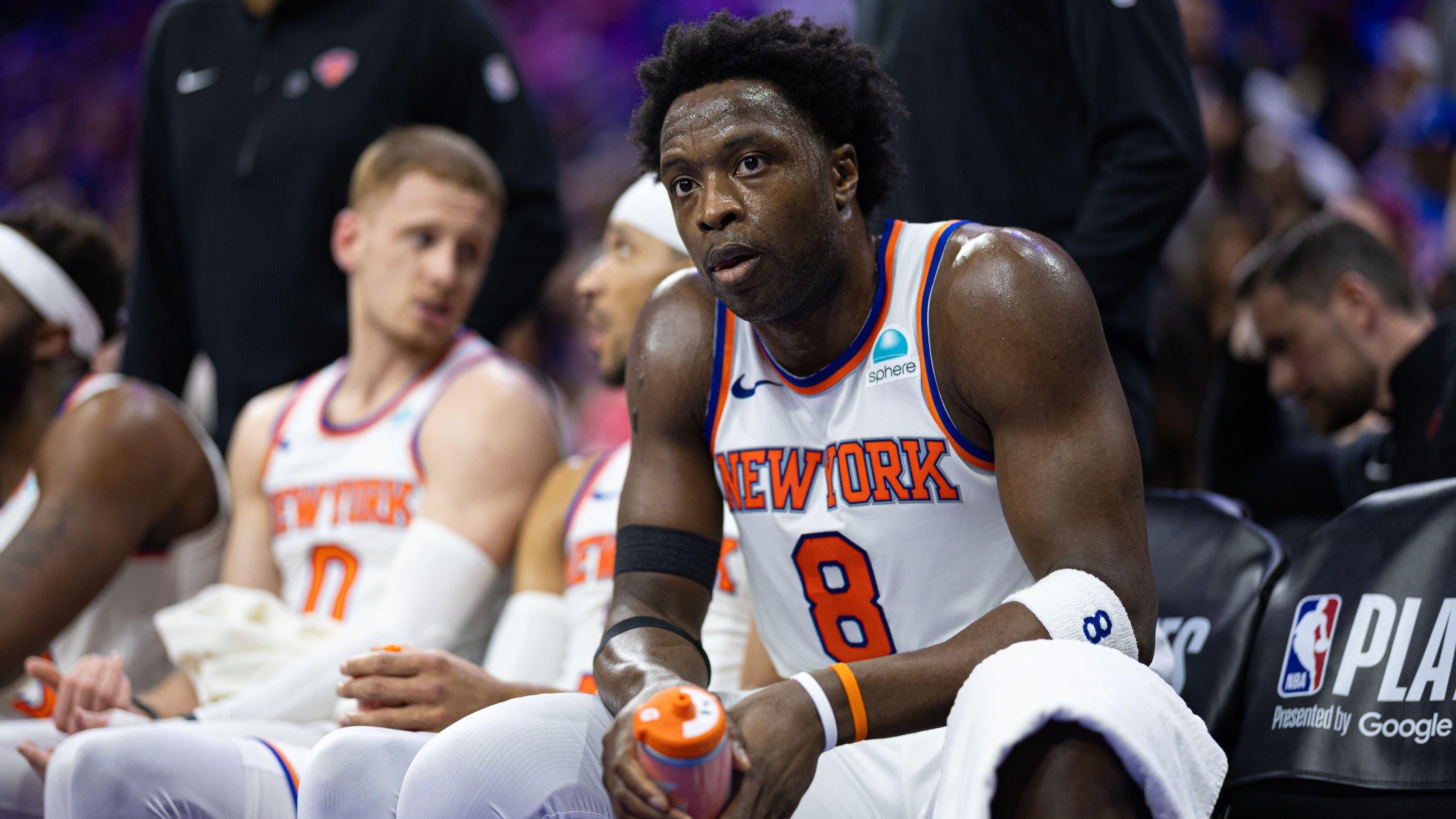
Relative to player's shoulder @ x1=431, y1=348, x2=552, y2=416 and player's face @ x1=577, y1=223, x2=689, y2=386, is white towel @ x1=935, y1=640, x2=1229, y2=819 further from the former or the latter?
player's shoulder @ x1=431, y1=348, x2=552, y2=416

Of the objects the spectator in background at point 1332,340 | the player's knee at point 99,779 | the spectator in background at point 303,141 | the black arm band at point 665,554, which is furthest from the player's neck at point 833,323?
the spectator in background at point 1332,340

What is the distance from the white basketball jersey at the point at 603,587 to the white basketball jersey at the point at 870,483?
0.55 metres

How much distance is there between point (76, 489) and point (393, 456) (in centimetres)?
75

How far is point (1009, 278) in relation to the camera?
2.06m

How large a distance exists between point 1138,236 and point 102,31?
33.7 ft

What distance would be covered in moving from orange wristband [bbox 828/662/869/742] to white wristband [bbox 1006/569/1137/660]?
0.27m

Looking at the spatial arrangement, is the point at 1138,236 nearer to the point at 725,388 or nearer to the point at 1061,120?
the point at 1061,120

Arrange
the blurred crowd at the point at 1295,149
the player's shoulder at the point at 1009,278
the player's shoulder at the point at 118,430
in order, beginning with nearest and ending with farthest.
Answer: the player's shoulder at the point at 1009,278 < the player's shoulder at the point at 118,430 < the blurred crowd at the point at 1295,149

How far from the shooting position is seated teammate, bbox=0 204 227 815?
3084 millimetres

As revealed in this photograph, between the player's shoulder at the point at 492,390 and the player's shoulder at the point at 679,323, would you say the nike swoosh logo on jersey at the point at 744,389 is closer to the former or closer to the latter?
the player's shoulder at the point at 679,323

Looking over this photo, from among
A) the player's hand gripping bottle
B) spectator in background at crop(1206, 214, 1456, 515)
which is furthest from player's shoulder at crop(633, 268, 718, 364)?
spectator in background at crop(1206, 214, 1456, 515)

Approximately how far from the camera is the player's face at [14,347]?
3.58m

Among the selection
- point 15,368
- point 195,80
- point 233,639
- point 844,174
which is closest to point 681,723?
point 844,174

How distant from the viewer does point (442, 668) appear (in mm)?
2486
